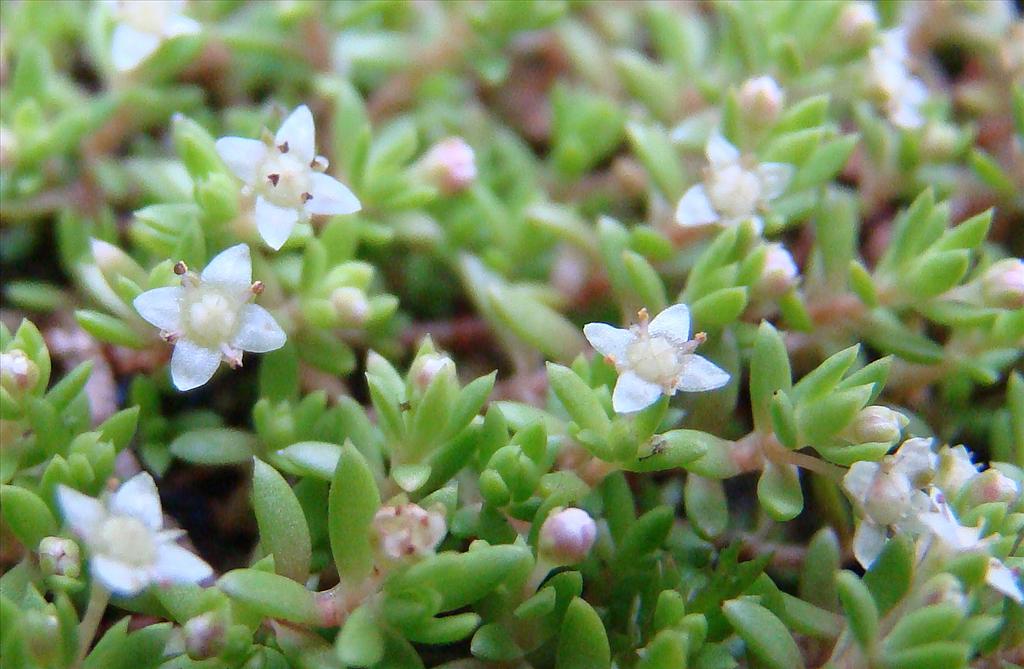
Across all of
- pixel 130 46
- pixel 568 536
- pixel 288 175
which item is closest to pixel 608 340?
pixel 568 536

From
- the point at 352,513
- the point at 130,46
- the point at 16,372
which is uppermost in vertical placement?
the point at 130,46

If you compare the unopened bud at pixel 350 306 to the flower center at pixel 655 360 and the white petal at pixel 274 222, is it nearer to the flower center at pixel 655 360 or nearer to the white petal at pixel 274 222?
the white petal at pixel 274 222

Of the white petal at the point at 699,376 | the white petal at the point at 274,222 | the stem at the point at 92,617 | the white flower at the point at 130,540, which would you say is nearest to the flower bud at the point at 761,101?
the white petal at the point at 699,376

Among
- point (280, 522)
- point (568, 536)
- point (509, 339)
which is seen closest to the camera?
point (568, 536)

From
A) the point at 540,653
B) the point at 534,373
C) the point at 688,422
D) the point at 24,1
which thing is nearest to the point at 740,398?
the point at 688,422

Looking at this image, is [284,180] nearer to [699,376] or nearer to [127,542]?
[127,542]

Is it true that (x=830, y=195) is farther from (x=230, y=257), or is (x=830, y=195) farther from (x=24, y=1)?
(x=24, y=1)
